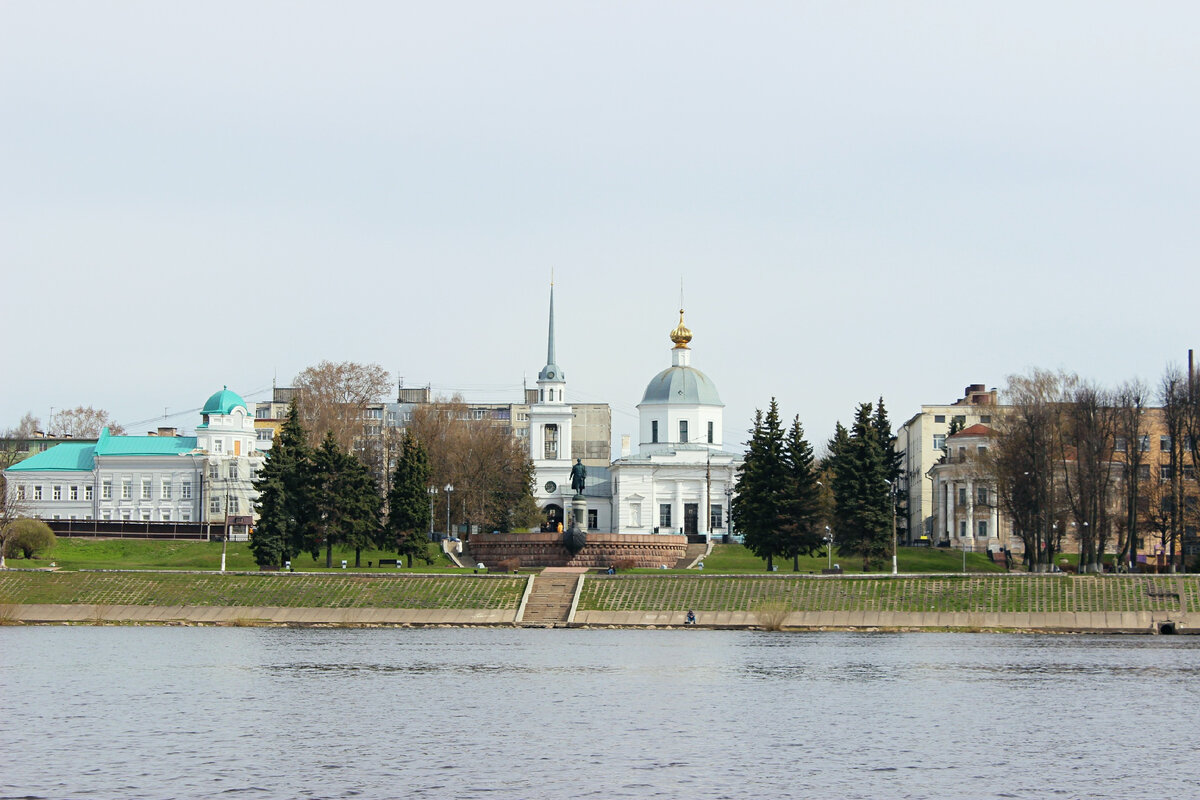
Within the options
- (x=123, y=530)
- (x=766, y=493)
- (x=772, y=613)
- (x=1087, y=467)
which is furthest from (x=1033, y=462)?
(x=123, y=530)

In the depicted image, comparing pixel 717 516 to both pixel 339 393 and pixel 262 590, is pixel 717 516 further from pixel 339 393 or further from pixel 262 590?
pixel 262 590

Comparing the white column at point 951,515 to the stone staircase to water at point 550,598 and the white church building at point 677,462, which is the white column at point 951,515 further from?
the stone staircase to water at point 550,598

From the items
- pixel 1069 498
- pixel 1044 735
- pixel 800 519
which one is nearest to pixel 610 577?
pixel 800 519

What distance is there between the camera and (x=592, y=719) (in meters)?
36.1

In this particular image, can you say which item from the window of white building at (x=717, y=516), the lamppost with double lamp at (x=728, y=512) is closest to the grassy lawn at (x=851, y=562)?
the lamppost with double lamp at (x=728, y=512)

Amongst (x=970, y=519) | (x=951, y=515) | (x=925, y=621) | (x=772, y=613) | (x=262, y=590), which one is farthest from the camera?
(x=951, y=515)

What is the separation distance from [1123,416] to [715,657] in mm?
39457

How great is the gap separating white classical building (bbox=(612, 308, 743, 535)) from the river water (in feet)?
182

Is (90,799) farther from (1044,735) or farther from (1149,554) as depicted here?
(1149,554)

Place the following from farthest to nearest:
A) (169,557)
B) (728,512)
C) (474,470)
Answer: (728,512) < (474,470) < (169,557)

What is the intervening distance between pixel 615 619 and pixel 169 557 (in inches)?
1403

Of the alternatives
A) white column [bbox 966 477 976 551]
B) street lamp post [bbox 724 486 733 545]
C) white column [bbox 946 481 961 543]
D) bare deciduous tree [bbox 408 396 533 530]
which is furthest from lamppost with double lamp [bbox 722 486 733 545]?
white column [bbox 966 477 976 551]

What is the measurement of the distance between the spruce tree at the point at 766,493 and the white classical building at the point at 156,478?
1860 inches

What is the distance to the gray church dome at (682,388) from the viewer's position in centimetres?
11488
